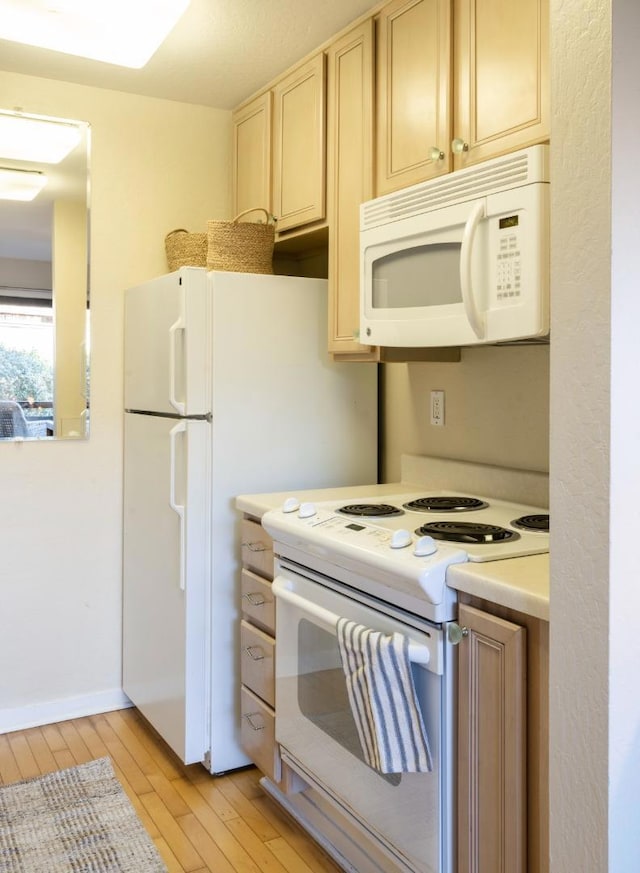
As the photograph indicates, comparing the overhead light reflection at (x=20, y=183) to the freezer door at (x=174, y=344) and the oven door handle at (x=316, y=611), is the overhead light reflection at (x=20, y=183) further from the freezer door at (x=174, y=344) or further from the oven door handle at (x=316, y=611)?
the oven door handle at (x=316, y=611)

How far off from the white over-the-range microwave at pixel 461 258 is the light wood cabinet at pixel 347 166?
170 mm

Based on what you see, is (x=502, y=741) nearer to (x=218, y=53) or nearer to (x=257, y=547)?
(x=257, y=547)

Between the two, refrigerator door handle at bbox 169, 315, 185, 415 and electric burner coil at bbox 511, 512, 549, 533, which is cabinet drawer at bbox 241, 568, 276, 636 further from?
electric burner coil at bbox 511, 512, 549, 533

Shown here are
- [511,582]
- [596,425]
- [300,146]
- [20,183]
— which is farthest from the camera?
[20,183]

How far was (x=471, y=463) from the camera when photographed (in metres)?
2.46

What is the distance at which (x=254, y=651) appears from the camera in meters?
2.41

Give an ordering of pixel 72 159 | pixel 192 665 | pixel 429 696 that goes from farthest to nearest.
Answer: pixel 72 159, pixel 192 665, pixel 429 696

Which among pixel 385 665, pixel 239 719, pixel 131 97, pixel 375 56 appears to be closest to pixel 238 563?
pixel 239 719

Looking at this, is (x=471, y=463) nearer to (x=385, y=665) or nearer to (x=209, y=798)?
(x=385, y=665)

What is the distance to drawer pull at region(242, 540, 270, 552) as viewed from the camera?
2343mm

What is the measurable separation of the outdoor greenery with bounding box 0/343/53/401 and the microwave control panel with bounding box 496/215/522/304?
73.2 inches

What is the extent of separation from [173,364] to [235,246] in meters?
0.46

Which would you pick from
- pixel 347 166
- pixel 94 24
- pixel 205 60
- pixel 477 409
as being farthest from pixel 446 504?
pixel 205 60

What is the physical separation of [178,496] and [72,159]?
1.39 metres
